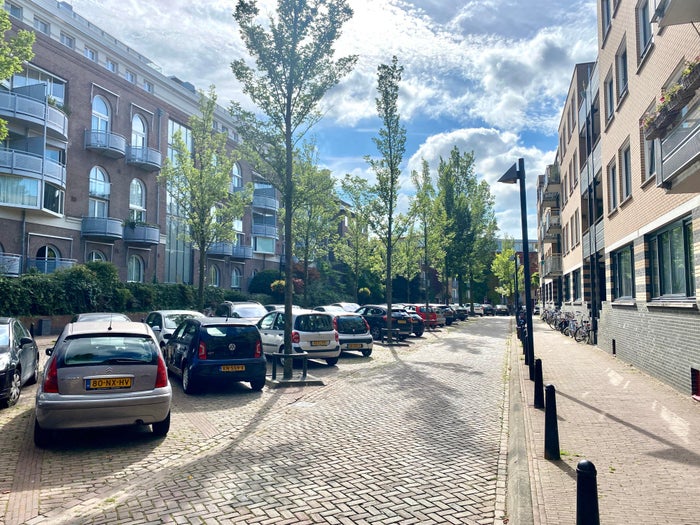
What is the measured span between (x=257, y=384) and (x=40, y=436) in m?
4.49

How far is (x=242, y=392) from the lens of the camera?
10.0m

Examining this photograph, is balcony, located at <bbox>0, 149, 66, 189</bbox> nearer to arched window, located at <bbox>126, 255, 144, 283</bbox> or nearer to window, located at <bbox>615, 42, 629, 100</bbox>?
arched window, located at <bbox>126, 255, 144, 283</bbox>

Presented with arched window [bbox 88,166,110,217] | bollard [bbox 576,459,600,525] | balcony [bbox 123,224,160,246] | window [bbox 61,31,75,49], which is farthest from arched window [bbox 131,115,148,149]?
bollard [bbox 576,459,600,525]

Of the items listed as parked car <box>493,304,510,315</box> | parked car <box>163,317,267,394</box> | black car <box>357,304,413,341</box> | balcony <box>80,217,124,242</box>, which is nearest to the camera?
parked car <box>163,317,267,394</box>

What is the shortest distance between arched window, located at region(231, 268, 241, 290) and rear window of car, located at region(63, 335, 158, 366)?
123 ft

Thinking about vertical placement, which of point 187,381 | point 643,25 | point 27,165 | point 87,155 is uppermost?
point 87,155

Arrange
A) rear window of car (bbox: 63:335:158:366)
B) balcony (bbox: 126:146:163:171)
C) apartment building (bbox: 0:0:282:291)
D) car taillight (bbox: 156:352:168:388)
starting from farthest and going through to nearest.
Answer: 1. balcony (bbox: 126:146:163:171)
2. apartment building (bbox: 0:0:282:291)
3. car taillight (bbox: 156:352:168:388)
4. rear window of car (bbox: 63:335:158:366)

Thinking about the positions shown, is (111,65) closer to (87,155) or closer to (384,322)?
(87,155)

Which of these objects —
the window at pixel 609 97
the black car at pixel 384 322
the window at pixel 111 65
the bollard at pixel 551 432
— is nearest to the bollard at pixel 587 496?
the bollard at pixel 551 432

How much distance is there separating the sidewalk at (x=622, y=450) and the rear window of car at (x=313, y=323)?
200 inches

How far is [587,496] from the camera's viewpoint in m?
2.96

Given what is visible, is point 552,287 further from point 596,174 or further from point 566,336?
point 596,174

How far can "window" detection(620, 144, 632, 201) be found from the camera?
1514cm

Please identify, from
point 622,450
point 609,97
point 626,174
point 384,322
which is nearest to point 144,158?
point 384,322
